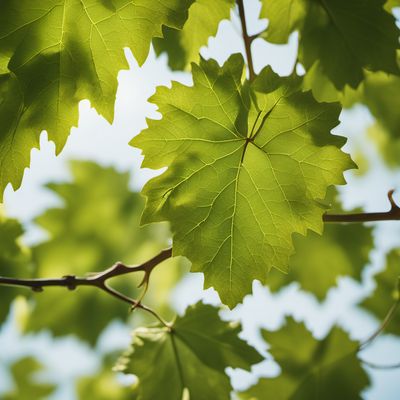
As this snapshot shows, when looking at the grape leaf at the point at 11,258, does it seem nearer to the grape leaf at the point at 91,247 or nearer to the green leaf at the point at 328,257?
the grape leaf at the point at 91,247

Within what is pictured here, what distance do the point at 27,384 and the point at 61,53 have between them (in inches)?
130

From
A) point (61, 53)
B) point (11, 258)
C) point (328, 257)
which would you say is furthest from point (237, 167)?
point (328, 257)

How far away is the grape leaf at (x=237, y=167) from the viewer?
1.16 m

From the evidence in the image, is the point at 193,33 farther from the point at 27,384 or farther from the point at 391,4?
the point at 27,384

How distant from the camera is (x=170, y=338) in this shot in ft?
5.13

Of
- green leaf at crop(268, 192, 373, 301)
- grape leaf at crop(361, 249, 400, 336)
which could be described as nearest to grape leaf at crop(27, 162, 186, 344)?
green leaf at crop(268, 192, 373, 301)

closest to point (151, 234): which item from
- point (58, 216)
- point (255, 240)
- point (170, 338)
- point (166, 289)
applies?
point (166, 289)

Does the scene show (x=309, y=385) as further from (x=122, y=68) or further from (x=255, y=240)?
(x=122, y=68)

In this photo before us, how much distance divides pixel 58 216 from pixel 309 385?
1558 millimetres

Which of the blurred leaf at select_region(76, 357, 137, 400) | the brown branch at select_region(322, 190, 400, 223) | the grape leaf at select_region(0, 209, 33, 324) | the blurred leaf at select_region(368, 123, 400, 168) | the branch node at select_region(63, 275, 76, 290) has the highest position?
the blurred leaf at select_region(368, 123, 400, 168)

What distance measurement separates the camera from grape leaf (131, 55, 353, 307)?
3.79ft

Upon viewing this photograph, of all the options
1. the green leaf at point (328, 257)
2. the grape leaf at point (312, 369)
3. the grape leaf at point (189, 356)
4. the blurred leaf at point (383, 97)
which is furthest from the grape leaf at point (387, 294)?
the grape leaf at point (189, 356)

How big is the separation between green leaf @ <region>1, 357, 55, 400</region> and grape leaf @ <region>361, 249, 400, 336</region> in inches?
99.8

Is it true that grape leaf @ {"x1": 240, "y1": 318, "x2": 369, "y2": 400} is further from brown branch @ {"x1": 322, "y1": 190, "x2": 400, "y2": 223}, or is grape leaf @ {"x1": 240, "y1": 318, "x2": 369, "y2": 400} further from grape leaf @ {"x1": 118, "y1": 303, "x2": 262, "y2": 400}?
brown branch @ {"x1": 322, "y1": 190, "x2": 400, "y2": 223}
